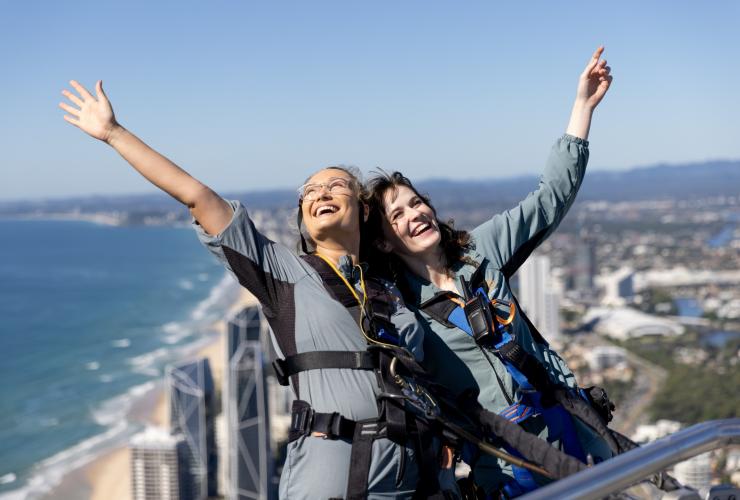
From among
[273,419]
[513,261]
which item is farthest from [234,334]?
[513,261]

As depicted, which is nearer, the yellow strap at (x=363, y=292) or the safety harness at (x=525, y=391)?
the yellow strap at (x=363, y=292)

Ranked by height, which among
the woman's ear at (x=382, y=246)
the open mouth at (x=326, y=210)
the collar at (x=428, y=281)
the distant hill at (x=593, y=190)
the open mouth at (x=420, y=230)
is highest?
the open mouth at (x=326, y=210)

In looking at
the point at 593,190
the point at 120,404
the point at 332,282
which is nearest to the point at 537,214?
the point at 332,282

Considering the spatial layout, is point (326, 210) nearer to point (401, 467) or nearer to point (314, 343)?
point (314, 343)

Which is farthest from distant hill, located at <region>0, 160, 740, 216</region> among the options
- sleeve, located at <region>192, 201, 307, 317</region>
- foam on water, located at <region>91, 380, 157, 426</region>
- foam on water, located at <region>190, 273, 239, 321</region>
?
sleeve, located at <region>192, 201, 307, 317</region>

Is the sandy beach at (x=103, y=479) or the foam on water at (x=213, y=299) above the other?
the sandy beach at (x=103, y=479)

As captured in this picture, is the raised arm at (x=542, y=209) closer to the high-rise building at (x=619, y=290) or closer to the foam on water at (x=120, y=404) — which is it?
the foam on water at (x=120, y=404)

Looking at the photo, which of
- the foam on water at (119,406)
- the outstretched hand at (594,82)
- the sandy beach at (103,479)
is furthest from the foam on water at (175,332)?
the outstretched hand at (594,82)
